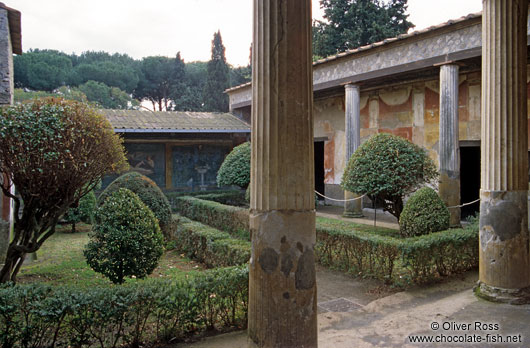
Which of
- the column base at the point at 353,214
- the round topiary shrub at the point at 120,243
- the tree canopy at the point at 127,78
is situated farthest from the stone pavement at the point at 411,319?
the tree canopy at the point at 127,78

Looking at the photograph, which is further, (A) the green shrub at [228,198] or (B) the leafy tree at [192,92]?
(B) the leafy tree at [192,92]

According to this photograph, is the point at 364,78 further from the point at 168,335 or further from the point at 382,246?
the point at 168,335

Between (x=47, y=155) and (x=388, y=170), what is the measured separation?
20.9 feet

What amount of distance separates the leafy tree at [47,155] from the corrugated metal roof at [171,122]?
9495mm

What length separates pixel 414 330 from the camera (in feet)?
13.0

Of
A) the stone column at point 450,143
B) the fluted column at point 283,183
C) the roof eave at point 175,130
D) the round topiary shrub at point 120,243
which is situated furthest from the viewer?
the roof eave at point 175,130

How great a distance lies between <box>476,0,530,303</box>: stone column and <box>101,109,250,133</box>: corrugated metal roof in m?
12.1

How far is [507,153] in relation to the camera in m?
4.76

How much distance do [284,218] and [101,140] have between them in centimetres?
360

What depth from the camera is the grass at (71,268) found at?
599 cm

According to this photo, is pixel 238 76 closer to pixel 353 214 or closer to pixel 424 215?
pixel 353 214

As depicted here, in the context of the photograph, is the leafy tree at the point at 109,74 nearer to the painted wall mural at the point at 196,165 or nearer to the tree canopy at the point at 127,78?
the tree canopy at the point at 127,78

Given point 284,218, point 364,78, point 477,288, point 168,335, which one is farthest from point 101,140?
point 364,78

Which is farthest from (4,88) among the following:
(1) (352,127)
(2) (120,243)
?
(1) (352,127)
